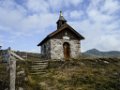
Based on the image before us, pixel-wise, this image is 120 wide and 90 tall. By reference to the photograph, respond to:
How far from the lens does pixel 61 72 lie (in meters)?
23.6

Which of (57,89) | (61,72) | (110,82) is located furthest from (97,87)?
(61,72)

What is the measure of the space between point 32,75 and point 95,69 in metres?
6.02

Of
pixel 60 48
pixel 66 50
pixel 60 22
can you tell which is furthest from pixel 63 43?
pixel 60 22

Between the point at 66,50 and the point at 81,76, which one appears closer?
the point at 81,76

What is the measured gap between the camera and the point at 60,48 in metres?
34.6

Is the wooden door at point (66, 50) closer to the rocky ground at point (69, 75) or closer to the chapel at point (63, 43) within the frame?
the chapel at point (63, 43)

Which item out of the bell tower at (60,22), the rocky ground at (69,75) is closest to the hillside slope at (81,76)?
the rocky ground at (69,75)

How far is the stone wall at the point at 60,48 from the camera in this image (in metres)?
34.3

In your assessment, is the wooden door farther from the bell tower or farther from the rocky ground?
the rocky ground

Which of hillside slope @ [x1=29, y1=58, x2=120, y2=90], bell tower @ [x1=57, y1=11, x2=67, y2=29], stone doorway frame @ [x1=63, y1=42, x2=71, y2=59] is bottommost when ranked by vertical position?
hillside slope @ [x1=29, y1=58, x2=120, y2=90]

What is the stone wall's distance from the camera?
34.3 m

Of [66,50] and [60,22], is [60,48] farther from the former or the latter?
[60,22]

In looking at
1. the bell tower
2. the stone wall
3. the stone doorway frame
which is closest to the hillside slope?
the stone wall

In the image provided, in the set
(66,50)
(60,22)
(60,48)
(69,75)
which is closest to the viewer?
(69,75)
